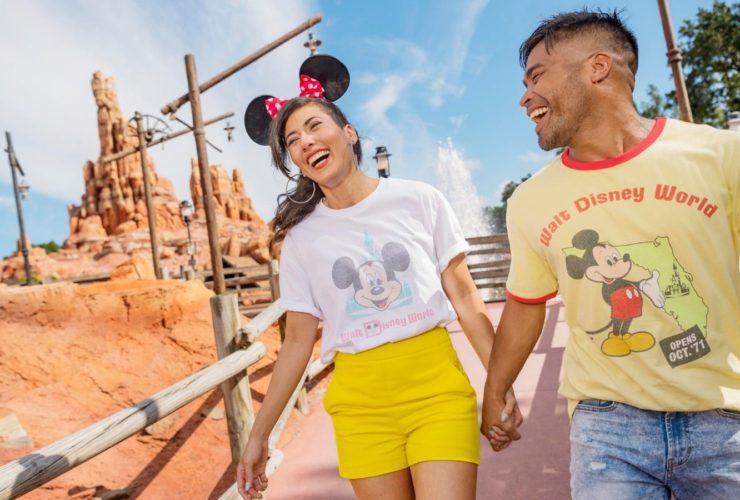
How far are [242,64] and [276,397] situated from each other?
542 cm

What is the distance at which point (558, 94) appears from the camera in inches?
60.7

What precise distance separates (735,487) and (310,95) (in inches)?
73.9

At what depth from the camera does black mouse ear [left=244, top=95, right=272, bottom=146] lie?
2.34 metres

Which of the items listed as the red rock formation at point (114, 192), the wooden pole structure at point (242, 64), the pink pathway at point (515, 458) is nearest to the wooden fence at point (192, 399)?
the pink pathway at point (515, 458)

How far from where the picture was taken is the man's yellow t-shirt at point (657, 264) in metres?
1.33

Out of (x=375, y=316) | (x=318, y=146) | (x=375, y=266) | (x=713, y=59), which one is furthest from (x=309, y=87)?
(x=713, y=59)

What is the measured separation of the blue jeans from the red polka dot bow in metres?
1.57

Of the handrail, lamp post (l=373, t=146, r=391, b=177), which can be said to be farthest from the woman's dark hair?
lamp post (l=373, t=146, r=391, b=177)

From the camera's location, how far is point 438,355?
180cm

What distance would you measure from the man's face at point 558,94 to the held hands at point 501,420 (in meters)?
0.81

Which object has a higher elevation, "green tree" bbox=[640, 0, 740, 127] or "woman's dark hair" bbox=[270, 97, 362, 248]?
"green tree" bbox=[640, 0, 740, 127]

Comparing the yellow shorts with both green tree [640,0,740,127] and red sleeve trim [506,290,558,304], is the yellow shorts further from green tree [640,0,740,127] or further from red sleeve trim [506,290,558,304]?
green tree [640,0,740,127]

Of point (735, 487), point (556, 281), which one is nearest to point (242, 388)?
point (556, 281)

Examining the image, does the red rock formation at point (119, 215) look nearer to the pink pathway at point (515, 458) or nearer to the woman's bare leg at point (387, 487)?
the pink pathway at point (515, 458)
